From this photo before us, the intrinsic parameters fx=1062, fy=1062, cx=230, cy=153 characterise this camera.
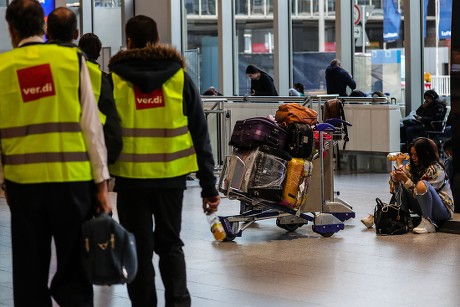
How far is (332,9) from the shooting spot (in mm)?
19328

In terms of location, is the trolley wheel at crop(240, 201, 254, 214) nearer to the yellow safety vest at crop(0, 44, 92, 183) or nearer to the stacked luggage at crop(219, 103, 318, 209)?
the stacked luggage at crop(219, 103, 318, 209)

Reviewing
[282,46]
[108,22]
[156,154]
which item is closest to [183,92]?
[156,154]

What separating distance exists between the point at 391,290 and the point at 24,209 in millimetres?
2734

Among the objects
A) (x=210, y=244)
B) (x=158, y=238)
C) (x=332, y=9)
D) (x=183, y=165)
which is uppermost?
(x=332, y=9)

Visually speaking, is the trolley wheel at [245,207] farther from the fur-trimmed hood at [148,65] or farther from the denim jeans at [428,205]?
the fur-trimmed hood at [148,65]

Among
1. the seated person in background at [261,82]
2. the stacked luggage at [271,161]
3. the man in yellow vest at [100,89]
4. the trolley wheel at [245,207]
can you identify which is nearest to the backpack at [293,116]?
the stacked luggage at [271,161]

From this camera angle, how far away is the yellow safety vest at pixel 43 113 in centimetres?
454

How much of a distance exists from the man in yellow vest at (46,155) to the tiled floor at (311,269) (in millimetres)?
1559

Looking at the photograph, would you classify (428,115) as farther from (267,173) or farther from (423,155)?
(267,173)

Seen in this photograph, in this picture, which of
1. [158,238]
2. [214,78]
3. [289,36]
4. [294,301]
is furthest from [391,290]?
[214,78]

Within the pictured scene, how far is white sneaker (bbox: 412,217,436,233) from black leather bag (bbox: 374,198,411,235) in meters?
0.09

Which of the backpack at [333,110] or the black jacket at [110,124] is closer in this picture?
the black jacket at [110,124]

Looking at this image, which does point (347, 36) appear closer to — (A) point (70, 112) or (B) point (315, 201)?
(B) point (315, 201)

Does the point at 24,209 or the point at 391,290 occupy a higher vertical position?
the point at 24,209
